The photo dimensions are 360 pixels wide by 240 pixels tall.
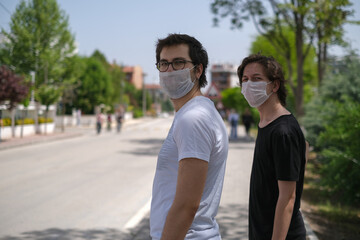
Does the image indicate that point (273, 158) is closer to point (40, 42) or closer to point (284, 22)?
point (284, 22)

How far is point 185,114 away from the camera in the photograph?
171 cm

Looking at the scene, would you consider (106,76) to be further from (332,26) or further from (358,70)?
(358,70)

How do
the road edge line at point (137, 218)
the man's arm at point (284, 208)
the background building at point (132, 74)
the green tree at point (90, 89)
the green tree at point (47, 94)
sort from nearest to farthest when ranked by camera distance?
the man's arm at point (284, 208) → the road edge line at point (137, 218) → the green tree at point (47, 94) → the green tree at point (90, 89) → the background building at point (132, 74)

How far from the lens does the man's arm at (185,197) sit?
1.64 meters

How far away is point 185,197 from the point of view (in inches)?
64.8

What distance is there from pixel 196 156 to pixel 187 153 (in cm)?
4

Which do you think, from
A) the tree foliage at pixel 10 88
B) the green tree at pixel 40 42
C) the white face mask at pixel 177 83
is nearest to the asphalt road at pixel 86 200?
the white face mask at pixel 177 83

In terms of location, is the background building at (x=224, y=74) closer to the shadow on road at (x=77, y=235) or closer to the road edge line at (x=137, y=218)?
the road edge line at (x=137, y=218)

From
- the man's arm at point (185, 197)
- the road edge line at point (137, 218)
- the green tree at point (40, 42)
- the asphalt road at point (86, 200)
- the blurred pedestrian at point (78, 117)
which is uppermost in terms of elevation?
the green tree at point (40, 42)

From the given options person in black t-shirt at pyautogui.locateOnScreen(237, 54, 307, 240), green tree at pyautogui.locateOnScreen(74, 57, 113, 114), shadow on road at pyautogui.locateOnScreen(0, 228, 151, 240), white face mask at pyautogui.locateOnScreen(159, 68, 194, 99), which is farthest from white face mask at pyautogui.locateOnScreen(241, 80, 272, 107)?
green tree at pyautogui.locateOnScreen(74, 57, 113, 114)

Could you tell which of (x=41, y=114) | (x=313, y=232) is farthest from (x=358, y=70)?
(x=41, y=114)

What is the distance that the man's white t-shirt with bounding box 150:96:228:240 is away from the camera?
166cm

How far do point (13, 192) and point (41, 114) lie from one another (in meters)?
30.8

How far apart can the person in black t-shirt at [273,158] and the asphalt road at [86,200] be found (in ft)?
9.18
